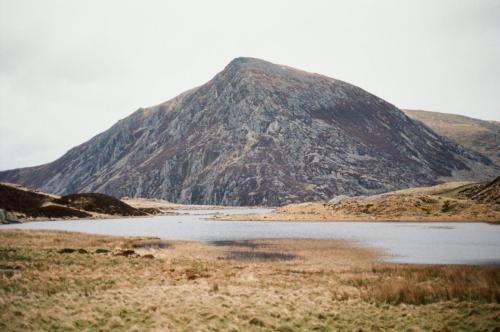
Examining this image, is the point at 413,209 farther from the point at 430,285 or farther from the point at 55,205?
the point at 55,205

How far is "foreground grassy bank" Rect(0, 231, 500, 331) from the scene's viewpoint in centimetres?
1847

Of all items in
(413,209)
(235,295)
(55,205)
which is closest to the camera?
(235,295)

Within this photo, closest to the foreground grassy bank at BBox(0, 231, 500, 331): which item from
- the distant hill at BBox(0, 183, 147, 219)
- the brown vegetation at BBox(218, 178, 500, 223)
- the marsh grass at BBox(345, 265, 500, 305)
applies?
the marsh grass at BBox(345, 265, 500, 305)

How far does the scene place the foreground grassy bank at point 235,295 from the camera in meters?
18.5

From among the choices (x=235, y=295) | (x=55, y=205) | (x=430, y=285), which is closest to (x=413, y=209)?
(x=430, y=285)

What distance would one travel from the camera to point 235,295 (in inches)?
949

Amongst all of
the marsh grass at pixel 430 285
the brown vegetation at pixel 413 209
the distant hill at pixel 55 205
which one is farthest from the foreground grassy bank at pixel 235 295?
the distant hill at pixel 55 205

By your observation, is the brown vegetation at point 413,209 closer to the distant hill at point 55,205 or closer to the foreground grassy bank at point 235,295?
the distant hill at point 55,205

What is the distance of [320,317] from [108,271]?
19298 millimetres

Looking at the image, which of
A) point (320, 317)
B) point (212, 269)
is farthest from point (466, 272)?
point (212, 269)

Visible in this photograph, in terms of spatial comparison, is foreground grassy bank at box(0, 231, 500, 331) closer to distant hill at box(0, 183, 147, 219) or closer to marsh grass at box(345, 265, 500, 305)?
marsh grass at box(345, 265, 500, 305)

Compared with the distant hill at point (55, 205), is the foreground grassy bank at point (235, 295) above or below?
below

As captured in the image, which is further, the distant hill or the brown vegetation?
the distant hill

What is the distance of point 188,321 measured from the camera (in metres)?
18.8
